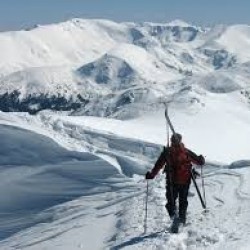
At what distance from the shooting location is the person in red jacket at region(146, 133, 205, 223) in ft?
39.4

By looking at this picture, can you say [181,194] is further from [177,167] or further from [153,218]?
[153,218]

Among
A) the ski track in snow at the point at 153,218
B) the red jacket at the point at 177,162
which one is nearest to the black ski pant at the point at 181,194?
the red jacket at the point at 177,162

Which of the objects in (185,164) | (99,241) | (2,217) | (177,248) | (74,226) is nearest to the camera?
(177,248)

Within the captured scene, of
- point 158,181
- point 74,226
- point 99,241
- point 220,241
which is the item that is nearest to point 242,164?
point 158,181

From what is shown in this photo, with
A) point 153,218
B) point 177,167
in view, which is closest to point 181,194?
point 177,167

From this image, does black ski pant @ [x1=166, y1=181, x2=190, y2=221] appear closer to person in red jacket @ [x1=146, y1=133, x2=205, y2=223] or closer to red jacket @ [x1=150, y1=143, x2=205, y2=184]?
person in red jacket @ [x1=146, y1=133, x2=205, y2=223]

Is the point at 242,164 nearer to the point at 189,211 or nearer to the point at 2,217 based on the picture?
the point at 2,217

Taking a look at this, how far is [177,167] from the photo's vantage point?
12.0m

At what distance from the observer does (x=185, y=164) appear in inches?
476

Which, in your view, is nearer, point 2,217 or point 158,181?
point 158,181

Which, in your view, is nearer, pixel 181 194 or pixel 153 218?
pixel 181 194

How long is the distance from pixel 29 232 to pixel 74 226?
2.27m

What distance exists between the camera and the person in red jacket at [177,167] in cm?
1202

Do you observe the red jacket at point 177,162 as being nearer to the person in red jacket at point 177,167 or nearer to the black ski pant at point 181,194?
the person in red jacket at point 177,167
